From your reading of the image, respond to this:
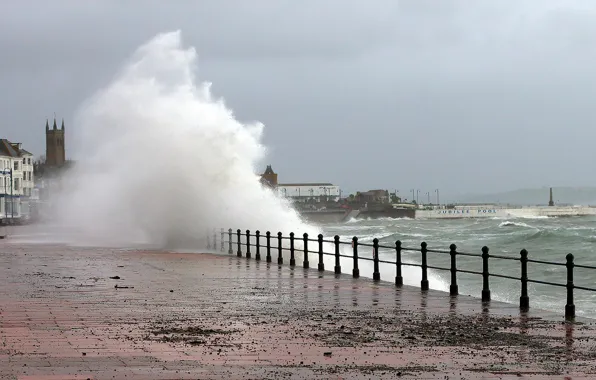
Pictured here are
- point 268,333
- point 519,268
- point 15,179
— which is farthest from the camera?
point 15,179

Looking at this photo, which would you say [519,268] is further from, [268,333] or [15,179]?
[15,179]

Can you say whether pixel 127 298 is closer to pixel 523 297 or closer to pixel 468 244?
pixel 523 297

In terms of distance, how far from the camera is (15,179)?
158 metres

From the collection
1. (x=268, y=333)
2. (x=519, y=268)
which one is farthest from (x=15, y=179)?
(x=268, y=333)

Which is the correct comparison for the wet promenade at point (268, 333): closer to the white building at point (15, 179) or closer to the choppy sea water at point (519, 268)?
the choppy sea water at point (519, 268)

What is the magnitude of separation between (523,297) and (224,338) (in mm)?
6304

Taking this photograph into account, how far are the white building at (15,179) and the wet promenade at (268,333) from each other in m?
124

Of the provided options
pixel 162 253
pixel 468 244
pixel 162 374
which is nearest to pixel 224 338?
pixel 162 374

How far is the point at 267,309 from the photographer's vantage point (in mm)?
16344

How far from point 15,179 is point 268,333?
15125cm

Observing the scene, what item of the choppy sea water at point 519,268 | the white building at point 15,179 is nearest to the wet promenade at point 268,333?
the choppy sea water at point 519,268

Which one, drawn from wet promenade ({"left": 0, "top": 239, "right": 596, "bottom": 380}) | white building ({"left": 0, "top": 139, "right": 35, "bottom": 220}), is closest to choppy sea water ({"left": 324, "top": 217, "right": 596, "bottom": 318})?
wet promenade ({"left": 0, "top": 239, "right": 596, "bottom": 380})

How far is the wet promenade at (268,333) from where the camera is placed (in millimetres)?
10219

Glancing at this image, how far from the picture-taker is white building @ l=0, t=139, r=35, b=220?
14662 centimetres
